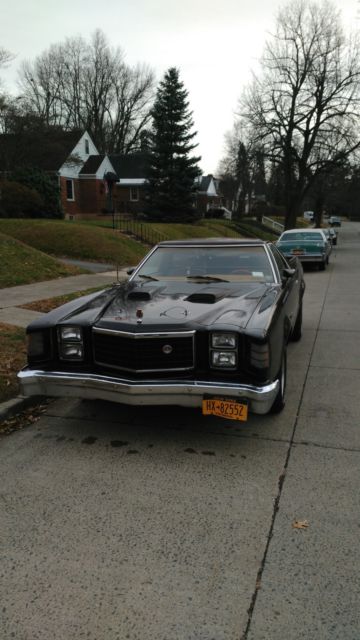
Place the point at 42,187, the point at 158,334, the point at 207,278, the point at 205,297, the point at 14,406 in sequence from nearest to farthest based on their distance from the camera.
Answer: the point at 158,334 → the point at 205,297 → the point at 14,406 → the point at 207,278 → the point at 42,187

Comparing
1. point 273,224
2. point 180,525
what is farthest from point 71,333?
point 273,224

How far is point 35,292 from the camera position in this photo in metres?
10.2

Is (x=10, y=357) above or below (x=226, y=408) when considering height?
below

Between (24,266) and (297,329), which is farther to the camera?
(24,266)

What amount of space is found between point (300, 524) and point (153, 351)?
1.52 meters

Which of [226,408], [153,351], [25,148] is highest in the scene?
[25,148]

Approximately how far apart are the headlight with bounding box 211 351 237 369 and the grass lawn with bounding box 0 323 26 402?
2204 millimetres

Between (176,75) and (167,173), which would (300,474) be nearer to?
(167,173)

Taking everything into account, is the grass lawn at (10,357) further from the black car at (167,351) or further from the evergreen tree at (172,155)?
the evergreen tree at (172,155)

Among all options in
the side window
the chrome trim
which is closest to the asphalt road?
the chrome trim

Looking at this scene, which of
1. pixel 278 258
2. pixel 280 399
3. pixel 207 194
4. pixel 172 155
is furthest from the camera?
pixel 207 194

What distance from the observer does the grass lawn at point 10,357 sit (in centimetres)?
482

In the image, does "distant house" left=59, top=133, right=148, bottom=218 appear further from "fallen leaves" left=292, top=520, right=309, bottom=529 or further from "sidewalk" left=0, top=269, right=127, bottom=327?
"fallen leaves" left=292, top=520, right=309, bottom=529

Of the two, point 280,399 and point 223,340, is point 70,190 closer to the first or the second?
point 280,399
